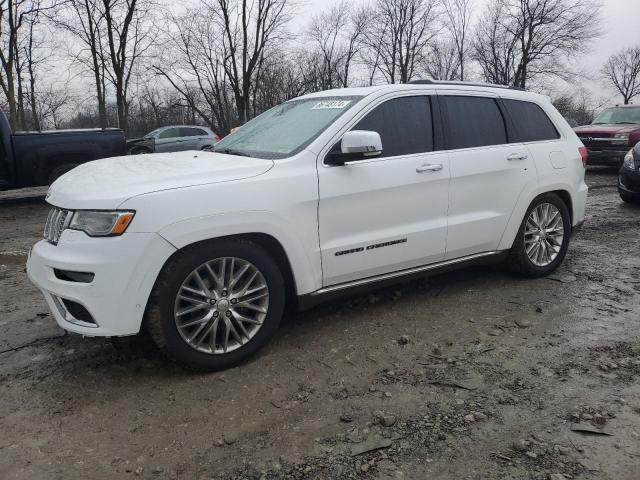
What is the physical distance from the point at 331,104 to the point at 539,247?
93.3 inches

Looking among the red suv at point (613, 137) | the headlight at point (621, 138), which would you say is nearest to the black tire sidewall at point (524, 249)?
the red suv at point (613, 137)

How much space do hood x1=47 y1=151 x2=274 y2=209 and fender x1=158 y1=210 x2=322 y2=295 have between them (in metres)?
0.23

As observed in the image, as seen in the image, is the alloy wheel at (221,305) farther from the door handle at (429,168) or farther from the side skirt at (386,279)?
the door handle at (429,168)

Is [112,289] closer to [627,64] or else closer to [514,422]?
[514,422]

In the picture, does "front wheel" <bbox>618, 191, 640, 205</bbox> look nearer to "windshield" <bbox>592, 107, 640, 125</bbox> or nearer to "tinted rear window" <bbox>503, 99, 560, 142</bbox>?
"tinted rear window" <bbox>503, 99, 560, 142</bbox>

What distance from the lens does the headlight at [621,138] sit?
12555 millimetres

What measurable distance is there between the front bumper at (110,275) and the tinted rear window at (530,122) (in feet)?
10.7

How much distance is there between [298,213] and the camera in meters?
3.30

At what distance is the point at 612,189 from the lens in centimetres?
1097

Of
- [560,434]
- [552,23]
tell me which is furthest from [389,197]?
[552,23]

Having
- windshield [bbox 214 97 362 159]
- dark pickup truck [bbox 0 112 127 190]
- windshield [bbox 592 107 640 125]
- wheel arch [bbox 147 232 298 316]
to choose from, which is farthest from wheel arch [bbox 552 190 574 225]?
windshield [bbox 592 107 640 125]

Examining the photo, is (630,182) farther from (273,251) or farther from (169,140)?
(169,140)

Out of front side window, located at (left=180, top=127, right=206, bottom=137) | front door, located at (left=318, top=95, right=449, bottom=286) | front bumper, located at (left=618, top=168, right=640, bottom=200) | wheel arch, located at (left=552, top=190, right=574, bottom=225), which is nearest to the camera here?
front door, located at (left=318, top=95, right=449, bottom=286)

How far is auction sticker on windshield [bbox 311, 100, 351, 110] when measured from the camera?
3792mm
